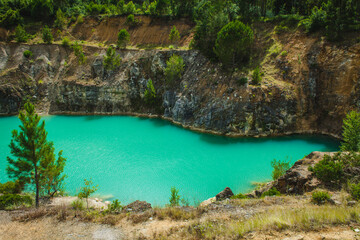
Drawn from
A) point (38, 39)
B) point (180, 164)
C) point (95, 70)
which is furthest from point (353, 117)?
point (38, 39)

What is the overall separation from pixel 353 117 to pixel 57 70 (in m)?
66.4

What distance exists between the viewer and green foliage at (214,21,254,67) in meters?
39.3

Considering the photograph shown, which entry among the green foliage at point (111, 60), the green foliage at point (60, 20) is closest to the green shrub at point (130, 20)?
the green foliage at point (111, 60)

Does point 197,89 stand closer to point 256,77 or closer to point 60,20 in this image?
point 256,77

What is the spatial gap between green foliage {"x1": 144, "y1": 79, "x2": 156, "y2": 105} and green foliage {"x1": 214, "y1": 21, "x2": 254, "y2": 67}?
695 inches

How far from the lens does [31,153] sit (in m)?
17.5

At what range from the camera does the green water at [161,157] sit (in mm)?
24625

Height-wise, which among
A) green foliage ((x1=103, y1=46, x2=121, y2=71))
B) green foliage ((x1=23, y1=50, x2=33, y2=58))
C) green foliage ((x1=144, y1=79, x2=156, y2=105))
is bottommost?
green foliage ((x1=144, y1=79, x2=156, y2=105))

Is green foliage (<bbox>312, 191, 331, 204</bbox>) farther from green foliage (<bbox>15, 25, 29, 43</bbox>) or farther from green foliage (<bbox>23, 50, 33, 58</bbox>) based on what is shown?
green foliage (<bbox>15, 25, 29, 43</bbox>)

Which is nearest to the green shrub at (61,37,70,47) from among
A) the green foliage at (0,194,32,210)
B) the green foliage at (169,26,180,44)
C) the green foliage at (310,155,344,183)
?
the green foliage at (169,26,180,44)

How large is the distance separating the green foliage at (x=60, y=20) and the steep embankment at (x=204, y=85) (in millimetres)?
10388

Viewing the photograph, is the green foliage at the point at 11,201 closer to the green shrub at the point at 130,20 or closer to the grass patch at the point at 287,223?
the grass patch at the point at 287,223

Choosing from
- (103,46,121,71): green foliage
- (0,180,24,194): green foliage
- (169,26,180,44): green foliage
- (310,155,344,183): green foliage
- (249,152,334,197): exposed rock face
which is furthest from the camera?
(103,46,121,71): green foliage

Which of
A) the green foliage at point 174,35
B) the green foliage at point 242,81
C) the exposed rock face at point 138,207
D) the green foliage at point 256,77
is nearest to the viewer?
the exposed rock face at point 138,207
